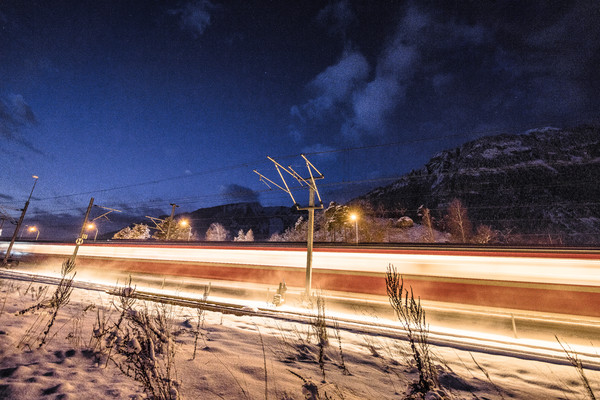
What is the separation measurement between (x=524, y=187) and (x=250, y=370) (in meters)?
108

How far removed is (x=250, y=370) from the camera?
3.30 meters

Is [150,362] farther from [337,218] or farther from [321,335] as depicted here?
[337,218]

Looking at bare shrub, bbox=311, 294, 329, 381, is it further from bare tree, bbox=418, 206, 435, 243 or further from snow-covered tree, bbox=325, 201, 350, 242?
snow-covered tree, bbox=325, 201, 350, 242

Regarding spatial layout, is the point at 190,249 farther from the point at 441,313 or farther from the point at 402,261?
the point at 441,313

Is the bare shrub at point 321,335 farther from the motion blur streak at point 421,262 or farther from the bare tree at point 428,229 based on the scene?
the bare tree at point 428,229

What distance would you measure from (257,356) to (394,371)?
2265mm

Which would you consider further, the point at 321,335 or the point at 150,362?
Answer: the point at 321,335

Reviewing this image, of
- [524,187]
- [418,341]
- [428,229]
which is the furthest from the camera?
[524,187]

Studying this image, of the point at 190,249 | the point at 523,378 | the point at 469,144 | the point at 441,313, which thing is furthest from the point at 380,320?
the point at 469,144

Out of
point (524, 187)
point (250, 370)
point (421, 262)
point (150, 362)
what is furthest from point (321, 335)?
point (524, 187)

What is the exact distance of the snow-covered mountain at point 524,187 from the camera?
6300cm

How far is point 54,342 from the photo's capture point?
366 centimetres

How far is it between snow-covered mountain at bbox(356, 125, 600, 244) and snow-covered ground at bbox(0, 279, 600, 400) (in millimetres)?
59767

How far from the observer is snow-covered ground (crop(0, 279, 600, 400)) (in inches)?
103
